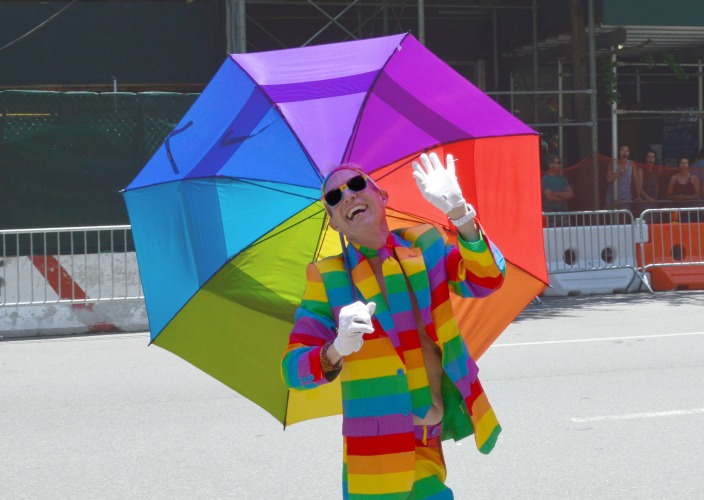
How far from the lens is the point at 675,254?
14609mm

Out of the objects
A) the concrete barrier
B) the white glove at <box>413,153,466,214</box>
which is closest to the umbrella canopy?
the white glove at <box>413,153,466,214</box>

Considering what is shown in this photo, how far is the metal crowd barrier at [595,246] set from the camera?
46.5 ft

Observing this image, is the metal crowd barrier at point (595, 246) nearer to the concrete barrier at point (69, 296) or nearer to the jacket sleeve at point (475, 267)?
the concrete barrier at point (69, 296)

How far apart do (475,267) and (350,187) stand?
1.43ft

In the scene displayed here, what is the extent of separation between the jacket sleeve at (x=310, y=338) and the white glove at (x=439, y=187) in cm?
43

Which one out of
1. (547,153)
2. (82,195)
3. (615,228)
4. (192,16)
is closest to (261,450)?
(82,195)

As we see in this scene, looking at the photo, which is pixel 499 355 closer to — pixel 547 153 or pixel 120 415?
pixel 120 415

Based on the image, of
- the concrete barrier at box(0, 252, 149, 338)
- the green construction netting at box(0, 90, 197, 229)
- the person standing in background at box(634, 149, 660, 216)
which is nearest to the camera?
the concrete barrier at box(0, 252, 149, 338)

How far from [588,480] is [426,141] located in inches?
113

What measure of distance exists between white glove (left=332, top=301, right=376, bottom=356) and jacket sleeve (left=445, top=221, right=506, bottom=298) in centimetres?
37

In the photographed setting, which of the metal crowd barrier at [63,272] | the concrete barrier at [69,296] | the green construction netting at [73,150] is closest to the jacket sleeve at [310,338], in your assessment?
the metal crowd barrier at [63,272]

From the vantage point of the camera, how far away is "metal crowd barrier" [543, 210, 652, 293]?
14164 millimetres

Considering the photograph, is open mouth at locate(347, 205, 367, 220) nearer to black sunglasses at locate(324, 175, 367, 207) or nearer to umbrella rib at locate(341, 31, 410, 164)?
black sunglasses at locate(324, 175, 367, 207)

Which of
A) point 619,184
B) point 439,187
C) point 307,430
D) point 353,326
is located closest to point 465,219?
point 439,187
